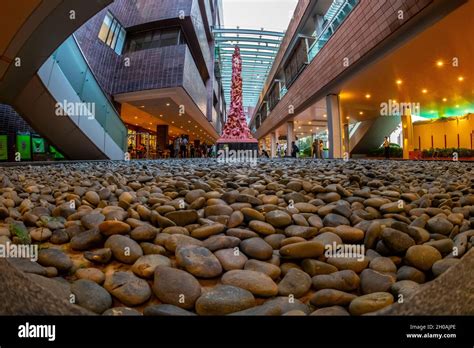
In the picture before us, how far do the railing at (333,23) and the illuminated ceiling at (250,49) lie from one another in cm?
1324

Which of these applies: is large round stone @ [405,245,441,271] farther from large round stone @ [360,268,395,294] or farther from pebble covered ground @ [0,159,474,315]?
large round stone @ [360,268,395,294]

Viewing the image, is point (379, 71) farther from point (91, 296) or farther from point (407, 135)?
point (91, 296)

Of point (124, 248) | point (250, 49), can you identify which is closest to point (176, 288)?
point (124, 248)

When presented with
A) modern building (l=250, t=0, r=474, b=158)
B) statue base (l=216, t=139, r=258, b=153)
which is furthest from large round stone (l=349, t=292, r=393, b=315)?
statue base (l=216, t=139, r=258, b=153)

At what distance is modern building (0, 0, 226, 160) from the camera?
5488 millimetres

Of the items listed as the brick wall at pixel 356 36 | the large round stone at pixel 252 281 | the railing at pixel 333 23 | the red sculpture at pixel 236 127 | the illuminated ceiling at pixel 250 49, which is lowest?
the large round stone at pixel 252 281

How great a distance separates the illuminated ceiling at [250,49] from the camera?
29359 mm

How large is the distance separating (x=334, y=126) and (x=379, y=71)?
3.93 metres

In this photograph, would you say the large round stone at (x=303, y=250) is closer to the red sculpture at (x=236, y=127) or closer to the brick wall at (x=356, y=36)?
the brick wall at (x=356, y=36)

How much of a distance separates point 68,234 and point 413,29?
10368mm

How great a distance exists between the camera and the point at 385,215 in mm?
2002

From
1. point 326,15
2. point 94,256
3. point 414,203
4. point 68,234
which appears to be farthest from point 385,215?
point 326,15

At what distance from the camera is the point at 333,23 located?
43.5ft

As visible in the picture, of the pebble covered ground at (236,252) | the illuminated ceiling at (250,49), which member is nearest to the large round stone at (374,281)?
the pebble covered ground at (236,252)
